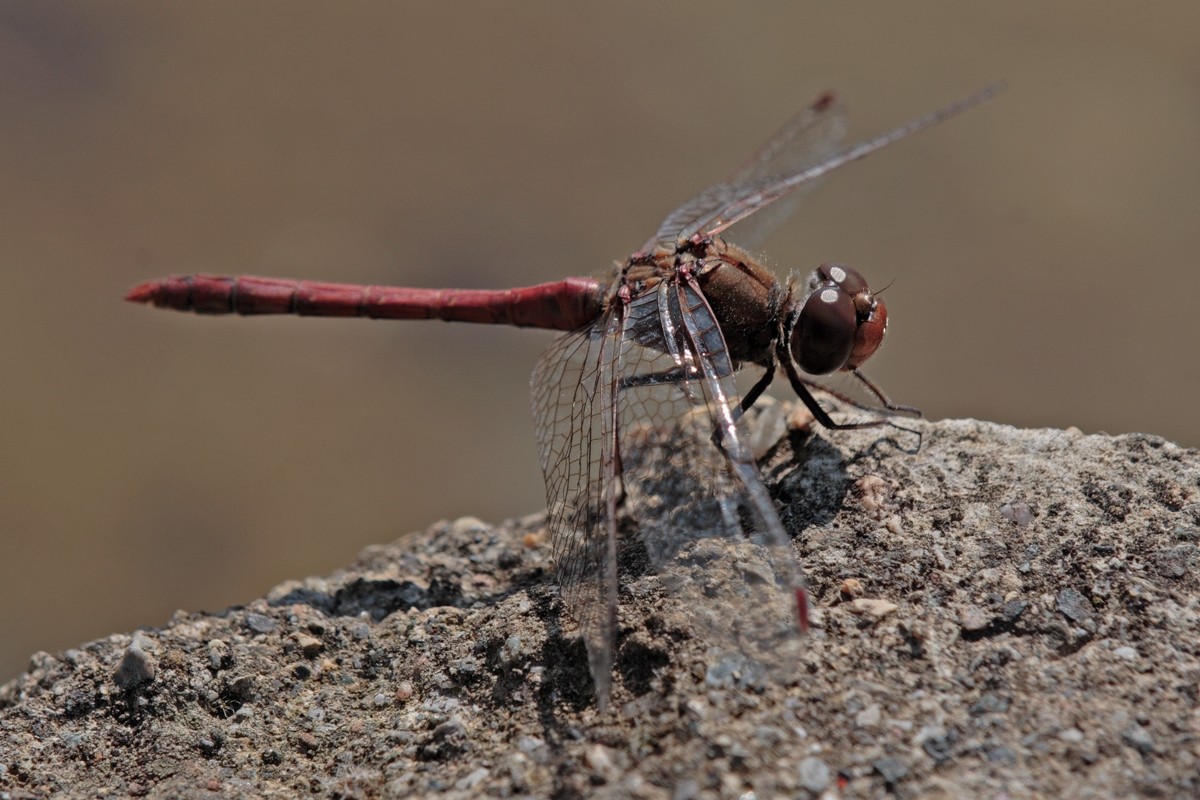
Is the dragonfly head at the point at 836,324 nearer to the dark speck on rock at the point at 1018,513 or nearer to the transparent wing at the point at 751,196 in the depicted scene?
the transparent wing at the point at 751,196

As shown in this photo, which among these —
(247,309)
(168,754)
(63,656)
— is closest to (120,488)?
(247,309)

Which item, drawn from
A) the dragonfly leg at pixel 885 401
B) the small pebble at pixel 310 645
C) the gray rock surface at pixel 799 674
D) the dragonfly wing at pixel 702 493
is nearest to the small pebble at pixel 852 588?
the gray rock surface at pixel 799 674

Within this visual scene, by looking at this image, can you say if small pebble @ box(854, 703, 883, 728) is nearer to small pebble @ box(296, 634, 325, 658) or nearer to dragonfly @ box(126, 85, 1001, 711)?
dragonfly @ box(126, 85, 1001, 711)

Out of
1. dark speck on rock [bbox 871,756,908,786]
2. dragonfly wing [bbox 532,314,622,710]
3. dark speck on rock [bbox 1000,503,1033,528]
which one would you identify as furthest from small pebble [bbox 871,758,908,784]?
dark speck on rock [bbox 1000,503,1033,528]

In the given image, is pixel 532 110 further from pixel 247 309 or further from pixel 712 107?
pixel 247 309

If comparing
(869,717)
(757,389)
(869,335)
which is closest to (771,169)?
(869,335)

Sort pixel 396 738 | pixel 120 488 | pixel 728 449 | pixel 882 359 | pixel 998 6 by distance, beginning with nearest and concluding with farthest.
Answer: pixel 396 738 → pixel 728 449 → pixel 120 488 → pixel 882 359 → pixel 998 6

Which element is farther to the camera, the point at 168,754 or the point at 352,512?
the point at 352,512

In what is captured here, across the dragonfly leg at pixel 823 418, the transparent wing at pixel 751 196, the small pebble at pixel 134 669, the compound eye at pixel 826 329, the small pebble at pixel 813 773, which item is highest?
the transparent wing at pixel 751 196
